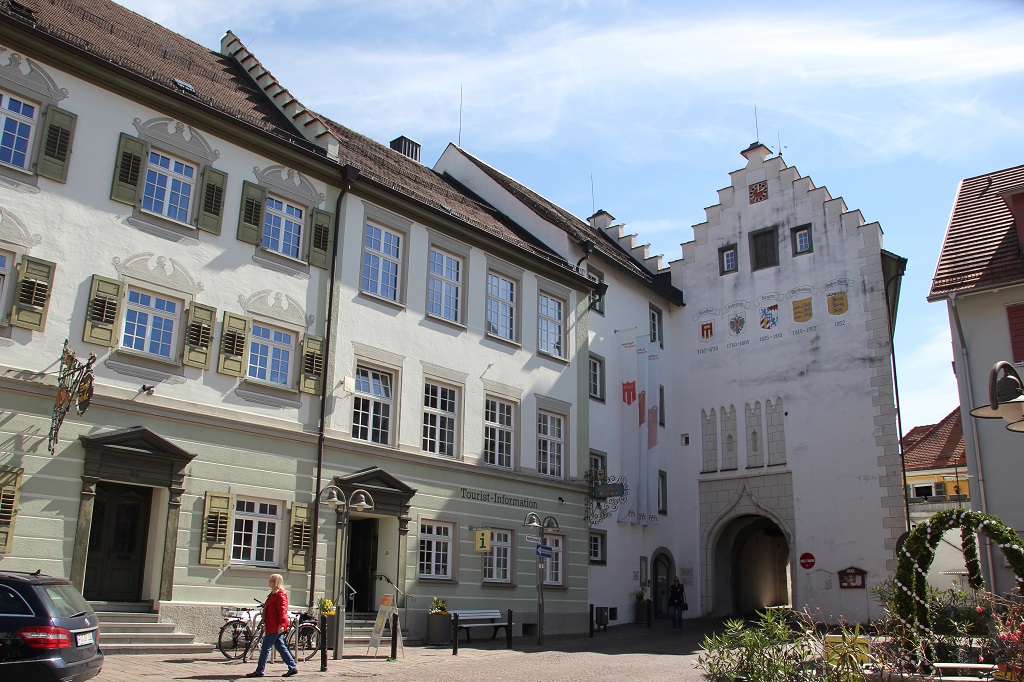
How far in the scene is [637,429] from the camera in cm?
3061

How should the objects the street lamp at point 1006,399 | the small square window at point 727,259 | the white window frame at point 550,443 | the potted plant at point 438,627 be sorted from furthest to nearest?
the small square window at point 727,259 < the white window frame at point 550,443 < the potted plant at point 438,627 < the street lamp at point 1006,399

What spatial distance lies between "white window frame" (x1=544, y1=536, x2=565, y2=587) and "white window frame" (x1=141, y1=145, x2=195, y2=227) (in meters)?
13.2

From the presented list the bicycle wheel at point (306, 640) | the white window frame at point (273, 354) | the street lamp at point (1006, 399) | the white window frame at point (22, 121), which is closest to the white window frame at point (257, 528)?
the bicycle wheel at point (306, 640)

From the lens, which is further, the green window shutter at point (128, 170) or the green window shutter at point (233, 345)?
the green window shutter at point (233, 345)

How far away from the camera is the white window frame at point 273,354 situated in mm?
19484

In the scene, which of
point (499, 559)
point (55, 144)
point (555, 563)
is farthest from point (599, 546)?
point (55, 144)

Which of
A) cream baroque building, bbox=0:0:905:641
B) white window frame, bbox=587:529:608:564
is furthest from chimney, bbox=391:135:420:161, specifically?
white window frame, bbox=587:529:608:564

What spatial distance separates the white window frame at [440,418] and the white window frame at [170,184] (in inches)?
284

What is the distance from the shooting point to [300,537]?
19250 millimetres

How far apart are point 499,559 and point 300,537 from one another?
261 inches

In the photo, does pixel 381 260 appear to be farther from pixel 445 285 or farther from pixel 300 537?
pixel 300 537

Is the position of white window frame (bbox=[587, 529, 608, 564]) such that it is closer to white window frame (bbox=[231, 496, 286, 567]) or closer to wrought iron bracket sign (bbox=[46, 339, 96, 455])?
white window frame (bbox=[231, 496, 286, 567])

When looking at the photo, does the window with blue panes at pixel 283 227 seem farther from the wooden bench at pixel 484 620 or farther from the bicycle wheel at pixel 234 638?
the wooden bench at pixel 484 620

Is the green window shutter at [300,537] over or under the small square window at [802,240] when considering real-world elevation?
under
